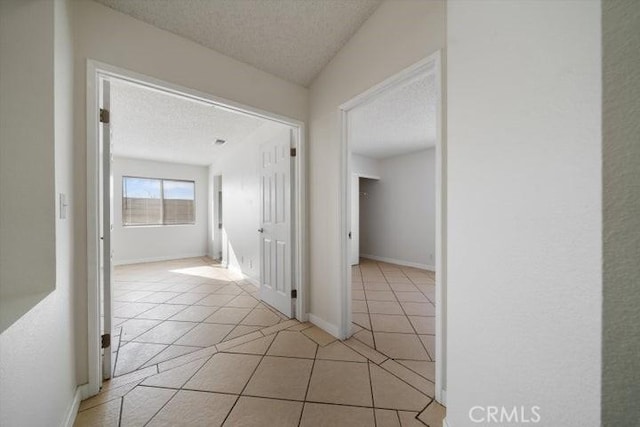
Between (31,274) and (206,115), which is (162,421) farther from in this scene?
(206,115)

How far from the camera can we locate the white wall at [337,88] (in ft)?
4.88

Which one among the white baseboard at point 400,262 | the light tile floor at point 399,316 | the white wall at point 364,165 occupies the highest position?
the white wall at point 364,165

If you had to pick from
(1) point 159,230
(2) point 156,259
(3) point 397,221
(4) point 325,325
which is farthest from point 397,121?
(2) point 156,259

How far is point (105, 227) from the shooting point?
1.57 metres

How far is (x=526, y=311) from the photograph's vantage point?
74 cm

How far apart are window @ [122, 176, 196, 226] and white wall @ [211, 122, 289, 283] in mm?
1559

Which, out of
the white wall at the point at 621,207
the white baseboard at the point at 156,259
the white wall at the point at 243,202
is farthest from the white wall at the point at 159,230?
the white wall at the point at 621,207

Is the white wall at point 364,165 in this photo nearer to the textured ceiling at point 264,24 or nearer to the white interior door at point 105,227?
the textured ceiling at point 264,24

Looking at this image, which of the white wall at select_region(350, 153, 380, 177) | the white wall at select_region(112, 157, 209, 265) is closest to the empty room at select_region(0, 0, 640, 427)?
the white wall at select_region(350, 153, 380, 177)

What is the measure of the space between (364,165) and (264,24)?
3877mm

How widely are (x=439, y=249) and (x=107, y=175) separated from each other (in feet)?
7.26

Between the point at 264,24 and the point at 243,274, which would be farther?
the point at 243,274

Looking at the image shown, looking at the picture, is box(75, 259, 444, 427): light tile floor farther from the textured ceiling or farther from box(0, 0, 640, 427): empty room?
the textured ceiling

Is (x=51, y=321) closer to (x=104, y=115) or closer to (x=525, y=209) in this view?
(x=104, y=115)
